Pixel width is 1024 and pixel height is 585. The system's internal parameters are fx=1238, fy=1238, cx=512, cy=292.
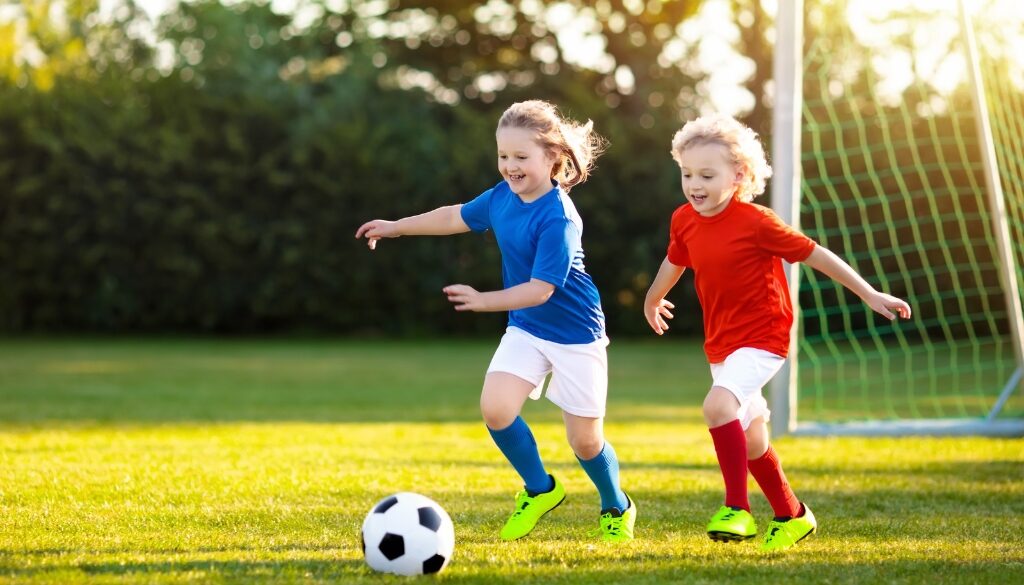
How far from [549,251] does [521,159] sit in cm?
36

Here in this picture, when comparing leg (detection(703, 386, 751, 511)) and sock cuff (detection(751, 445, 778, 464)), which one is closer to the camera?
leg (detection(703, 386, 751, 511))

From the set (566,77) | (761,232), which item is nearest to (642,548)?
(761,232)

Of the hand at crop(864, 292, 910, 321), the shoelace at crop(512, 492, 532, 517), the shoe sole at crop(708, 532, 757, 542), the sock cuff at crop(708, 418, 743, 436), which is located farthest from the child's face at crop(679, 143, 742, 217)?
the shoelace at crop(512, 492, 532, 517)

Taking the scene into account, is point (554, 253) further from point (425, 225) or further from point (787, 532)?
point (787, 532)

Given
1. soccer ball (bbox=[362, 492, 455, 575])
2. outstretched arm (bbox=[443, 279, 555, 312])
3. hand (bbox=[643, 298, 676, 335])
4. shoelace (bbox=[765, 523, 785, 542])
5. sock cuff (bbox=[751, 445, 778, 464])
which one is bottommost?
shoelace (bbox=[765, 523, 785, 542])

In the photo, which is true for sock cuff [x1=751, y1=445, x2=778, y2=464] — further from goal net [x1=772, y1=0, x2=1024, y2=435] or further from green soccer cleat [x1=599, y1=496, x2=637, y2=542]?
goal net [x1=772, y1=0, x2=1024, y2=435]

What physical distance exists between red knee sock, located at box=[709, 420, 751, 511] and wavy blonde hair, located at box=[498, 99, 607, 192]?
101 centimetres

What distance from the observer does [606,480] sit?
181 inches

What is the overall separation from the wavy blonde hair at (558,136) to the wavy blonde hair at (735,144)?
347 millimetres

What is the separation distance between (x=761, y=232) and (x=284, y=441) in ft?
13.7

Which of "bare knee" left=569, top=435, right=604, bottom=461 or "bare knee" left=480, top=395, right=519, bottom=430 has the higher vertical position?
"bare knee" left=480, top=395, right=519, bottom=430

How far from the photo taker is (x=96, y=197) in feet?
68.7

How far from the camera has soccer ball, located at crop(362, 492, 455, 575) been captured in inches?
146

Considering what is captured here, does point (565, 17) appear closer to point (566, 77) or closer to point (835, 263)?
point (566, 77)
